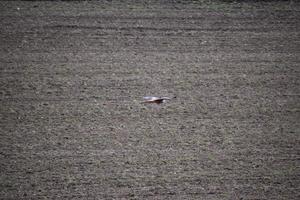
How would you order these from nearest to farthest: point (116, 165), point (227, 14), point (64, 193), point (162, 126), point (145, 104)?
1. point (64, 193)
2. point (116, 165)
3. point (162, 126)
4. point (145, 104)
5. point (227, 14)

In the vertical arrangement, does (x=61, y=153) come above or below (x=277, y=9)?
below

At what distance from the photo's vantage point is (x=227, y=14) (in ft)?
29.4

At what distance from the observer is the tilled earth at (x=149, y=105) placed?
525 centimetres

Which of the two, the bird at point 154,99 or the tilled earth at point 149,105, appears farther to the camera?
the bird at point 154,99

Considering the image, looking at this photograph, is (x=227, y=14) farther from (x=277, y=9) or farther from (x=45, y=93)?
(x=45, y=93)

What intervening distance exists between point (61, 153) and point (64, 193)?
2.32 ft

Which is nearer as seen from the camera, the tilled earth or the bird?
the tilled earth

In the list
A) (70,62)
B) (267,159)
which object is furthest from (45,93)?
(267,159)

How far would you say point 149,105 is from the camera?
21.4 feet

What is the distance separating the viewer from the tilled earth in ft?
17.2

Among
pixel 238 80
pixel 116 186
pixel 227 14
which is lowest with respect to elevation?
pixel 116 186

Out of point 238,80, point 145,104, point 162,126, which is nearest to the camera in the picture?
point 162,126

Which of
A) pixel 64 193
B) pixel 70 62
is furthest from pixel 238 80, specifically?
pixel 64 193

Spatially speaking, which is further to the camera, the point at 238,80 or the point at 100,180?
the point at 238,80
